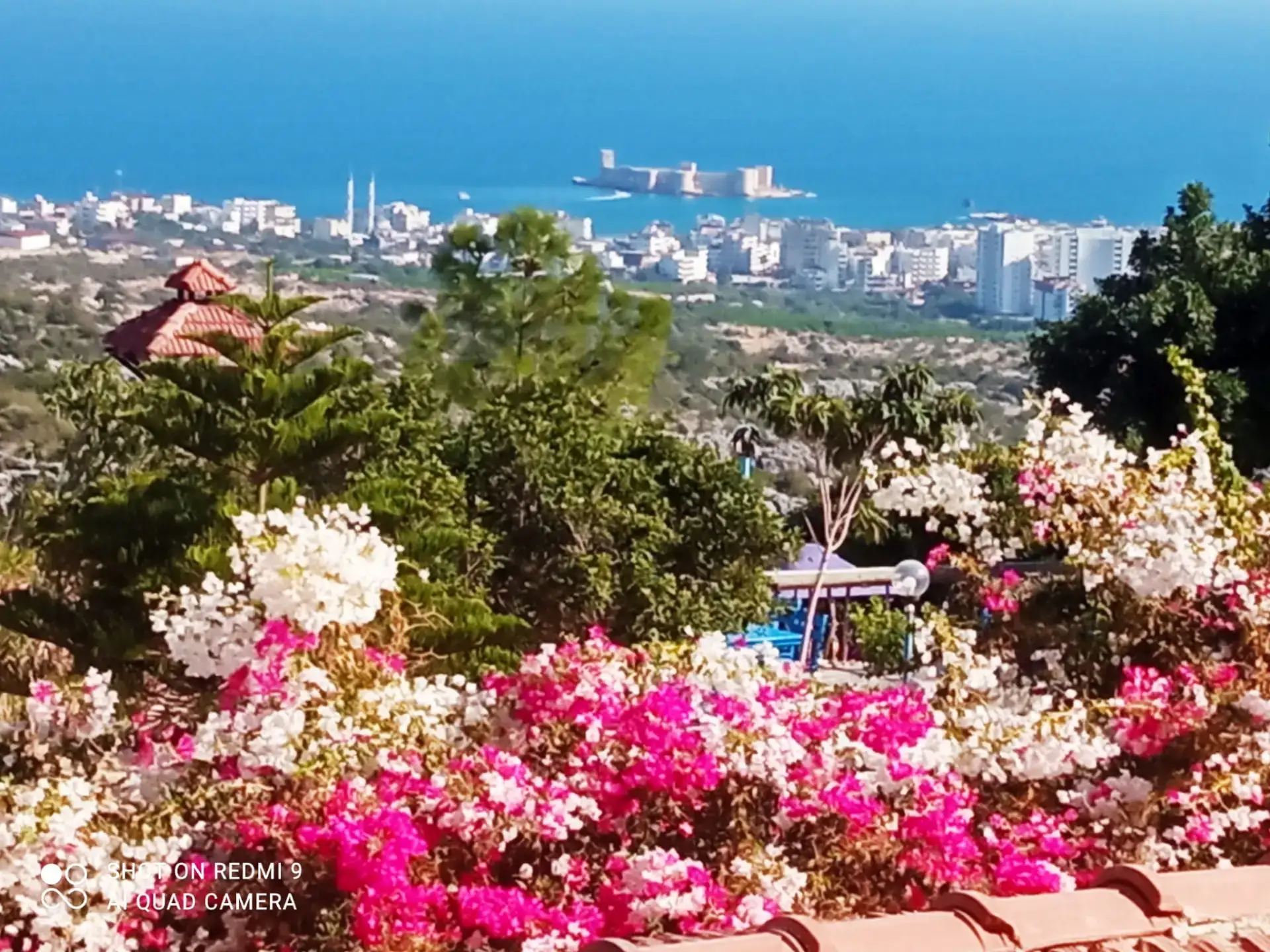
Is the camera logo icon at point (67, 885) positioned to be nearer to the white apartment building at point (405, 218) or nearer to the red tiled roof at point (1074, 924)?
the red tiled roof at point (1074, 924)

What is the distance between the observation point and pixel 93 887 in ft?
7.68

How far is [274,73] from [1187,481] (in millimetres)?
123997

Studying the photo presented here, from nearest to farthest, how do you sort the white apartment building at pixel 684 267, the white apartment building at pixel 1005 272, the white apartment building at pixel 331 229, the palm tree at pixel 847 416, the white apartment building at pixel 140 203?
the palm tree at pixel 847 416 < the white apartment building at pixel 1005 272 < the white apartment building at pixel 684 267 < the white apartment building at pixel 331 229 < the white apartment building at pixel 140 203

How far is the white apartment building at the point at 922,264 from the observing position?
1254 inches

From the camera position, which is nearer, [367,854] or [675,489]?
[367,854]

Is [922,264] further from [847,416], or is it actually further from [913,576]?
[913,576]

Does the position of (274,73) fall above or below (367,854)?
above

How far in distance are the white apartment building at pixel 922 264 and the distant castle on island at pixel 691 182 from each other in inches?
768

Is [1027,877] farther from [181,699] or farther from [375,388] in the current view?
[375,388]

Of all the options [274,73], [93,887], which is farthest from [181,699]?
[274,73]

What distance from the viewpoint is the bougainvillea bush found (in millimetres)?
2373

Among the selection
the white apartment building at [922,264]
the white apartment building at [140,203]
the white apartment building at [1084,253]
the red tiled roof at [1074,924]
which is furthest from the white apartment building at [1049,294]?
the white apartment building at [140,203]

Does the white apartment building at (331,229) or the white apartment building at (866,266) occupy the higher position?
the white apartment building at (331,229)

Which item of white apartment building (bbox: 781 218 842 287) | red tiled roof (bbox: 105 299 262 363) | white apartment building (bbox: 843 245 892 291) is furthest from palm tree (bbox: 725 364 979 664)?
white apartment building (bbox: 781 218 842 287)
